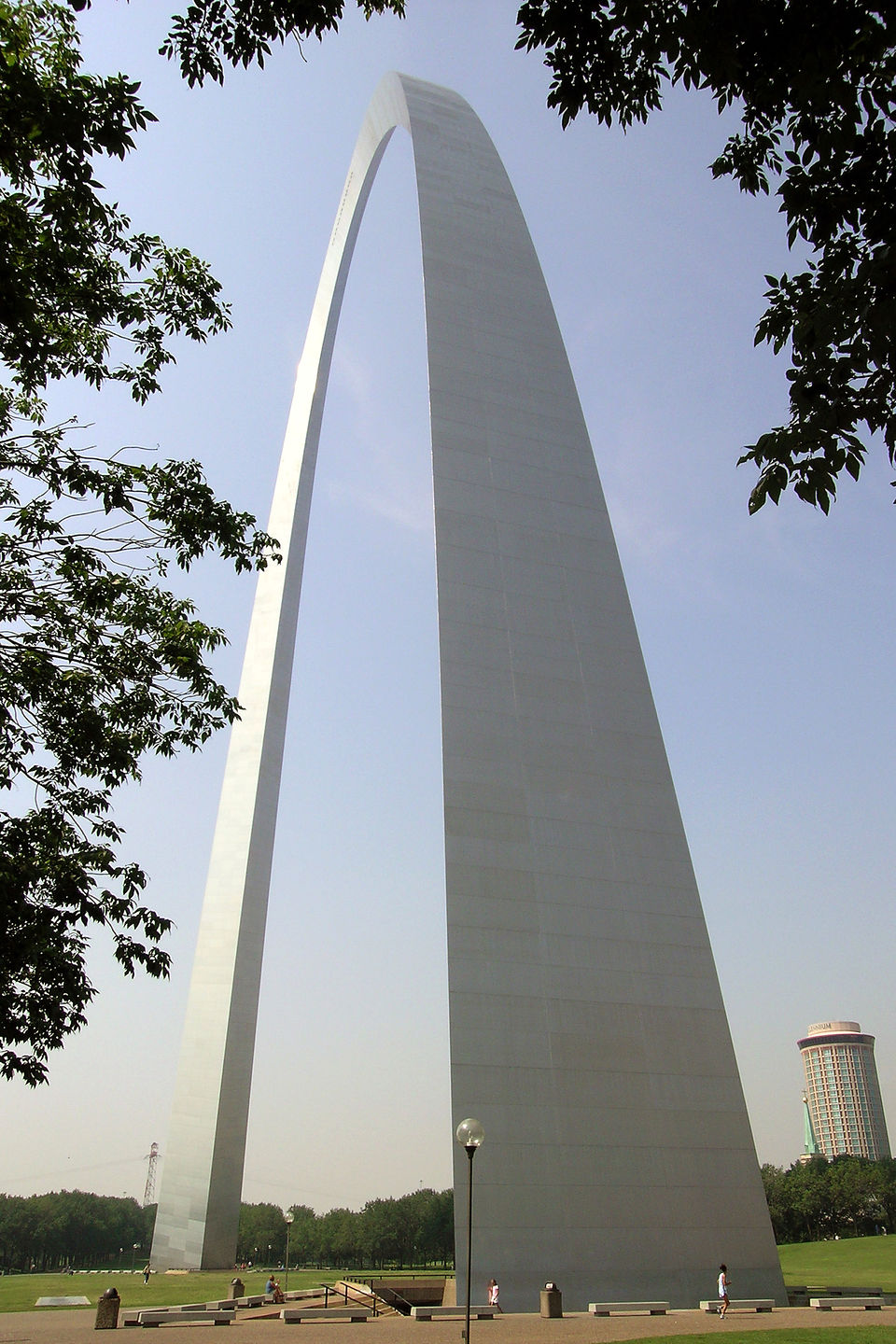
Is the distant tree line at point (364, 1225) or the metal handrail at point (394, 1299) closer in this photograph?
the metal handrail at point (394, 1299)

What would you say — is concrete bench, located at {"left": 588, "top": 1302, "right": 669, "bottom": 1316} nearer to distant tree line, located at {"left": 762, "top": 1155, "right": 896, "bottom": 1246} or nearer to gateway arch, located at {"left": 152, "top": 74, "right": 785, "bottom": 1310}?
gateway arch, located at {"left": 152, "top": 74, "right": 785, "bottom": 1310}

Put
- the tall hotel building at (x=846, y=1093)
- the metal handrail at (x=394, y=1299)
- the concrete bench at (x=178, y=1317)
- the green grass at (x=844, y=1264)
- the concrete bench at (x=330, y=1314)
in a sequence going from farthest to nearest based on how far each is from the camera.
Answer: the tall hotel building at (x=846, y=1093) → the green grass at (x=844, y=1264) → the metal handrail at (x=394, y=1299) → the concrete bench at (x=330, y=1314) → the concrete bench at (x=178, y=1317)

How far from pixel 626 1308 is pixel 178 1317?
22.5 ft

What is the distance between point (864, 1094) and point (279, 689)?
6687 inches

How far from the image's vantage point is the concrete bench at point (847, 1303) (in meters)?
14.9

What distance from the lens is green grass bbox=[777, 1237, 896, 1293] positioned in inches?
922

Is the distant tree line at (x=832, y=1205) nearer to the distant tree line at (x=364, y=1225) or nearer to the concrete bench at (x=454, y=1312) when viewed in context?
the distant tree line at (x=364, y=1225)

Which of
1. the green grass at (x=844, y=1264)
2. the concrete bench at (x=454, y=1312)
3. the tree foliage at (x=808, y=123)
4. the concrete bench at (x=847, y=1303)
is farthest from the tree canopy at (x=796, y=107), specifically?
the green grass at (x=844, y=1264)

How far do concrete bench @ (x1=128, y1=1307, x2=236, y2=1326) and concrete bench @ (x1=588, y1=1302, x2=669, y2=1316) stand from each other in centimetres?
570

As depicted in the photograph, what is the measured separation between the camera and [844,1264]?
31.6 meters

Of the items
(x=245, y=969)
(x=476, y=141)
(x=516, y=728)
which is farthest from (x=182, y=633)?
(x=476, y=141)

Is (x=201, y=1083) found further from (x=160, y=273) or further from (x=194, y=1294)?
(x=160, y=273)

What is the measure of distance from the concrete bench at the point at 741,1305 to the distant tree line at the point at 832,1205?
58.7m

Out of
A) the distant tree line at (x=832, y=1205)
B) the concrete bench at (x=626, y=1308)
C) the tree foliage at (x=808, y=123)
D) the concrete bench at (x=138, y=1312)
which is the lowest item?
the concrete bench at (x=138, y=1312)
